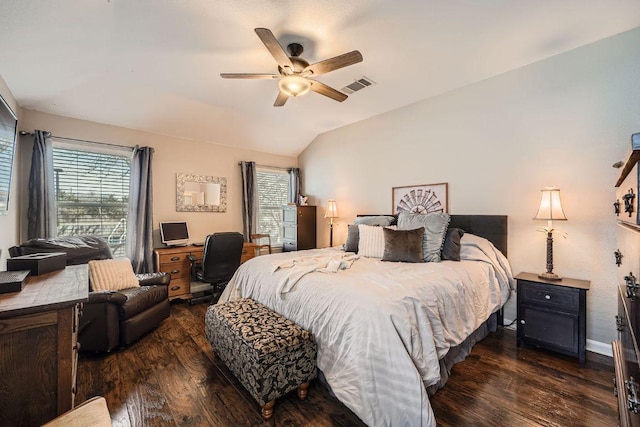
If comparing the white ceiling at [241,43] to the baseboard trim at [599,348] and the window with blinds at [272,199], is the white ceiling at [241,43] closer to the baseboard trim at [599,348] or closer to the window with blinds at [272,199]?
the window with blinds at [272,199]

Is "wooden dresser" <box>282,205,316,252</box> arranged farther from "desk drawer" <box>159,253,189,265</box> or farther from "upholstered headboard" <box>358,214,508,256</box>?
"upholstered headboard" <box>358,214,508,256</box>

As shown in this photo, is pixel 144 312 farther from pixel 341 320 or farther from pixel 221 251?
pixel 341 320

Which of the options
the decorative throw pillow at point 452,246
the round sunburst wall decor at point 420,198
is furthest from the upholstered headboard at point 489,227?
the decorative throw pillow at point 452,246

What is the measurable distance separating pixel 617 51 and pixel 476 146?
4.26ft

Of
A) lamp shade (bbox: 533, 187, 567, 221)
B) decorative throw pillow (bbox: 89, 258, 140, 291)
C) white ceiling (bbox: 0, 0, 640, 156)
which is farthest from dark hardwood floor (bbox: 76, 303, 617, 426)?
white ceiling (bbox: 0, 0, 640, 156)

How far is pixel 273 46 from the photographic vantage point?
1970 mm

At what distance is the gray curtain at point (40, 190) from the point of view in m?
3.05

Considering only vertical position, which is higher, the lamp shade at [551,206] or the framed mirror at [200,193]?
the framed mirror at [200,193]

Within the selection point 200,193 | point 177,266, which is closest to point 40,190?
point 177,266

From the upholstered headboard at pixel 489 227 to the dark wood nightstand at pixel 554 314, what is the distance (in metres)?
0.49

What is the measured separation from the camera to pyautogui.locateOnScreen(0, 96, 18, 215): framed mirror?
214cm

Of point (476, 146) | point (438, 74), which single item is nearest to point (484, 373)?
point (476, 146)

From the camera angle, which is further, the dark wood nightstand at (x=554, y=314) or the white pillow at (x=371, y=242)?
the white pillow at (x=371, y=242)

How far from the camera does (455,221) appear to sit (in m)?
3.32
